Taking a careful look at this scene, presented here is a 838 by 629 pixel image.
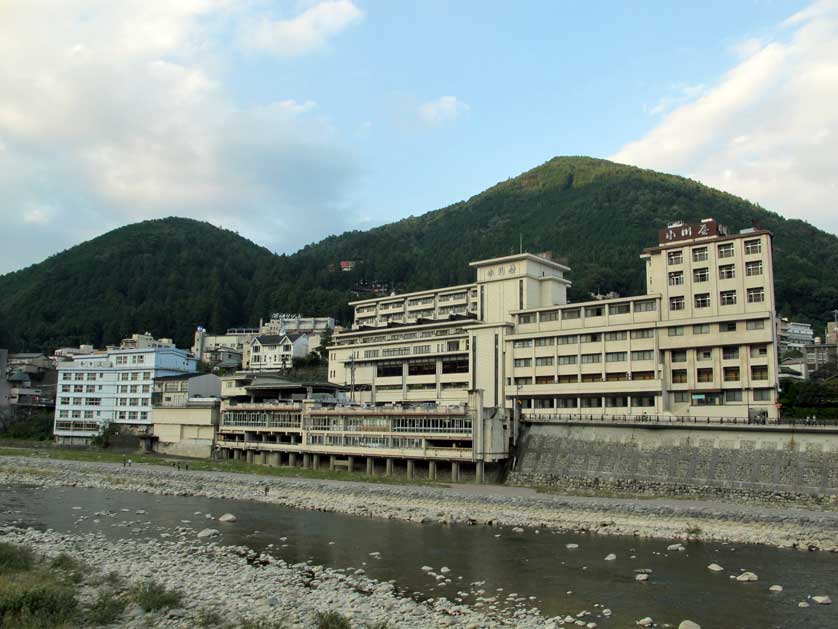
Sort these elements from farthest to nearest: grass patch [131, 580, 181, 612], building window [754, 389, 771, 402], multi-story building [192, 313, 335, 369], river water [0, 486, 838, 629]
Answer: multi-story building [192, 313, 335, 369]
building window [754, 389, 771, 402]
river water [0, 486, 838, 629]
grass patch [131, 580, 181, 612]

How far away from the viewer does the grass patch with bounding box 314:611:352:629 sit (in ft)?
64.5

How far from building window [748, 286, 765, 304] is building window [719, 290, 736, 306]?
1213 mm

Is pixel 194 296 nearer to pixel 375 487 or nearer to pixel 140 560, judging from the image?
pixel 375 487

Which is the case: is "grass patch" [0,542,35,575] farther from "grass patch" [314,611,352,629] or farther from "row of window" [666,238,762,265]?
"row of window" [666,238,762,265]

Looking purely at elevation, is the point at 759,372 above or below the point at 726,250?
below

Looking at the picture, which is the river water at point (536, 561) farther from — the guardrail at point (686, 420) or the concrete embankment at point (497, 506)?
the guardrail at point (686, 420)

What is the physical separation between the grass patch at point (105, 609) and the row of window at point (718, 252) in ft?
162

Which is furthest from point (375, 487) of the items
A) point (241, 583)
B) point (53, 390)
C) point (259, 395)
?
point (53, 390)

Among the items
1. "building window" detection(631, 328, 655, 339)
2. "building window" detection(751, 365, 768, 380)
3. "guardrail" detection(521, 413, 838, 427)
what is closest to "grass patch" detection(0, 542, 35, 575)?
"guardrail" detection(521, 413, 838, 427)

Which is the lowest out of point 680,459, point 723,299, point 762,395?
point 680,459

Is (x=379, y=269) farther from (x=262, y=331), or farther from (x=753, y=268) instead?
(x=753, y=268)

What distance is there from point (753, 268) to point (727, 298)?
2993 millimetres

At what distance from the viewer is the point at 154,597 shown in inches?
868

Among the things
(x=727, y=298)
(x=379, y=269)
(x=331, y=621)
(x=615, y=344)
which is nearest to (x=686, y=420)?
(x=615, y=344)
